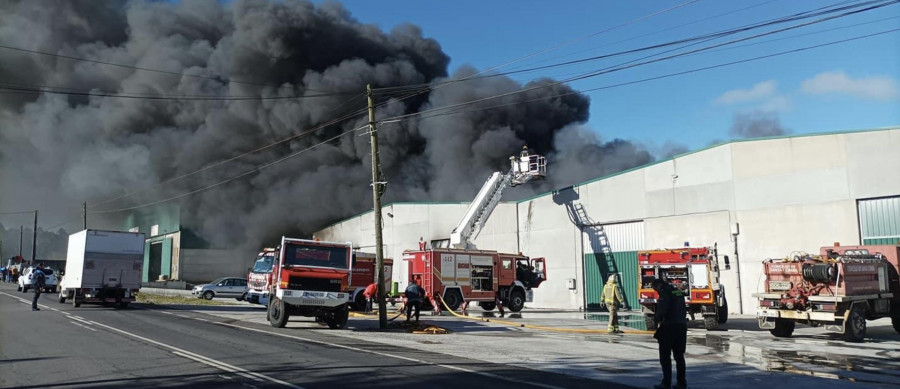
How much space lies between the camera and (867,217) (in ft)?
59.4

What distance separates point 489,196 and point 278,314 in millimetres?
12521

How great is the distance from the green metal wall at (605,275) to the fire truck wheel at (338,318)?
12228 mm

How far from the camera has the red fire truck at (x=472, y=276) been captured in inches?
795

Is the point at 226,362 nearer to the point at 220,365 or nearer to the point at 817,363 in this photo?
the point at 220,365

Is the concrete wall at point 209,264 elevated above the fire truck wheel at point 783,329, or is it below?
above

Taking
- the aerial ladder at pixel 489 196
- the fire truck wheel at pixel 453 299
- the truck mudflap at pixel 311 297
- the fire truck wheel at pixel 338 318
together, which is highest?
the aerial ladder at pixel 489 196

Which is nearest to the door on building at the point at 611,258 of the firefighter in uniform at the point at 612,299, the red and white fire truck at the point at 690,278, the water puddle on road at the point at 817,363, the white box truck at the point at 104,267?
the red and white fire truck at the point at 690,278

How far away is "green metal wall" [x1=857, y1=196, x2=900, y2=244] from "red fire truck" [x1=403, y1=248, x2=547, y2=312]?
1017cm

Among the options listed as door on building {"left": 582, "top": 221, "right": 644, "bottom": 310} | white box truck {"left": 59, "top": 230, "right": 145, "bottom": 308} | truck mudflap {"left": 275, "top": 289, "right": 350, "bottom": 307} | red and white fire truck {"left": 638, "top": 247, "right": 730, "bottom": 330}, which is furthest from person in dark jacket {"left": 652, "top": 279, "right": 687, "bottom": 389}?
white box truck {"left": 59, "top": 230, "right": 145, "bottom": 308}

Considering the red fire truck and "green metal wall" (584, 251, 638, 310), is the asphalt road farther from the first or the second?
"green metal wall" (584, 251, 638, 310)

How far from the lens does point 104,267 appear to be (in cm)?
2134

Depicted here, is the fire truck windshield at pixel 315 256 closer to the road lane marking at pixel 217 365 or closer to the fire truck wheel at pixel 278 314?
the fire truck wheel at pixel 278 314

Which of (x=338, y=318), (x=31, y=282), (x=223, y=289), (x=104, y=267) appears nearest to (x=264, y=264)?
(x=104, y=267)

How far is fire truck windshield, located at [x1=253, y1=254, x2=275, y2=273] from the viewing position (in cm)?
2339
